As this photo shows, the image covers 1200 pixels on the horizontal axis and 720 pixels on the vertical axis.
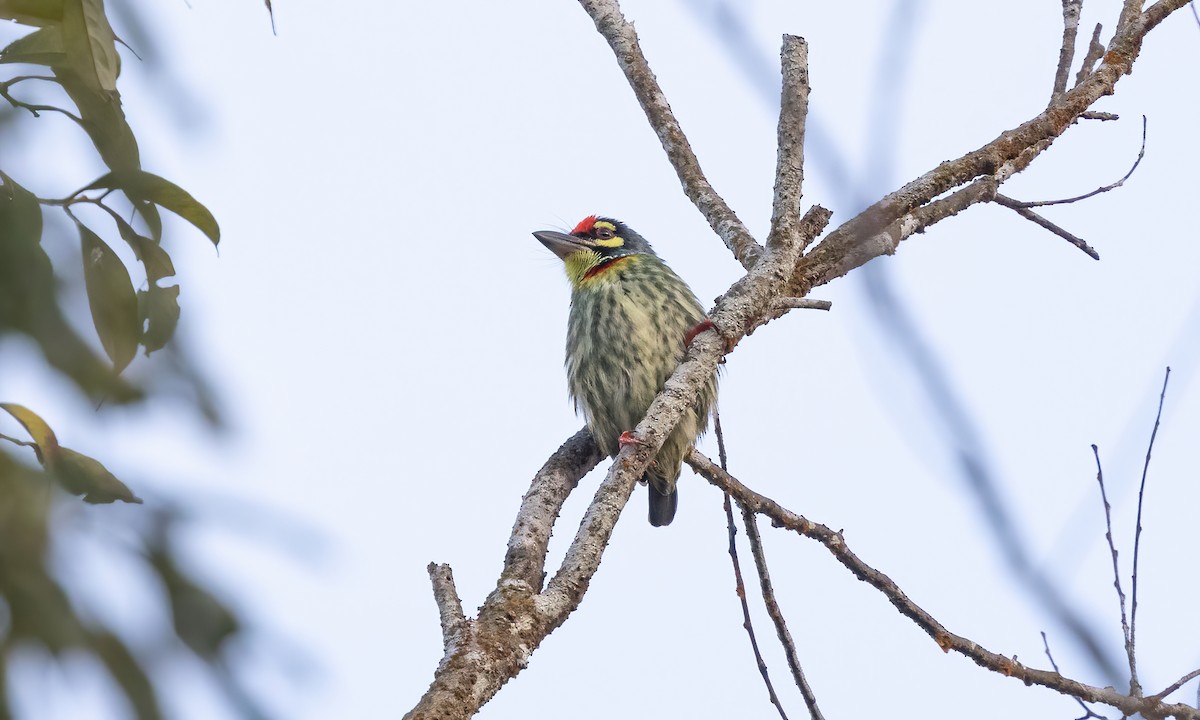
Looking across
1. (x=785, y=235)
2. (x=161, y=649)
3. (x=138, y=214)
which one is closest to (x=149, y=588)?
(x=161, y=649)

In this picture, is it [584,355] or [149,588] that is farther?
[584,355]

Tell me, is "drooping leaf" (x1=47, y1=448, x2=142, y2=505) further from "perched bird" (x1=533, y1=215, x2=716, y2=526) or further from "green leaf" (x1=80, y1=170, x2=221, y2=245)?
"perched bird" (x1=533, y1=215, x2=716, y2=526)

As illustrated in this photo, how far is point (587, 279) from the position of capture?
562 cm

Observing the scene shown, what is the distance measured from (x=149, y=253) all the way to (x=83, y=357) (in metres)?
0.84

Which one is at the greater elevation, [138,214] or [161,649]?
[138,214]

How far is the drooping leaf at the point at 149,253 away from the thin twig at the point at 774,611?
1.78 meters

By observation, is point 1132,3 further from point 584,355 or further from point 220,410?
point 220,410

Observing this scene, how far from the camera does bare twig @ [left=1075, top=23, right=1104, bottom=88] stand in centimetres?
402

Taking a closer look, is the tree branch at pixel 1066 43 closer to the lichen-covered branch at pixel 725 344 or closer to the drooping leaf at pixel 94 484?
the lichen-covered branch at pixel 725 344

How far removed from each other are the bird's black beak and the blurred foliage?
12.1 feet

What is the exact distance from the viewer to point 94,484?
1.56 meters

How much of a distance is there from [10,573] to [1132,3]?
389 cm

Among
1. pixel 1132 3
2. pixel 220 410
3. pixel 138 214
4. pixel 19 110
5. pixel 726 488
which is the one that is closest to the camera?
pixel 220 410

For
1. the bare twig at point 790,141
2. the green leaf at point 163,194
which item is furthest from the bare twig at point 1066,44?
the green leaf at point 163,194
